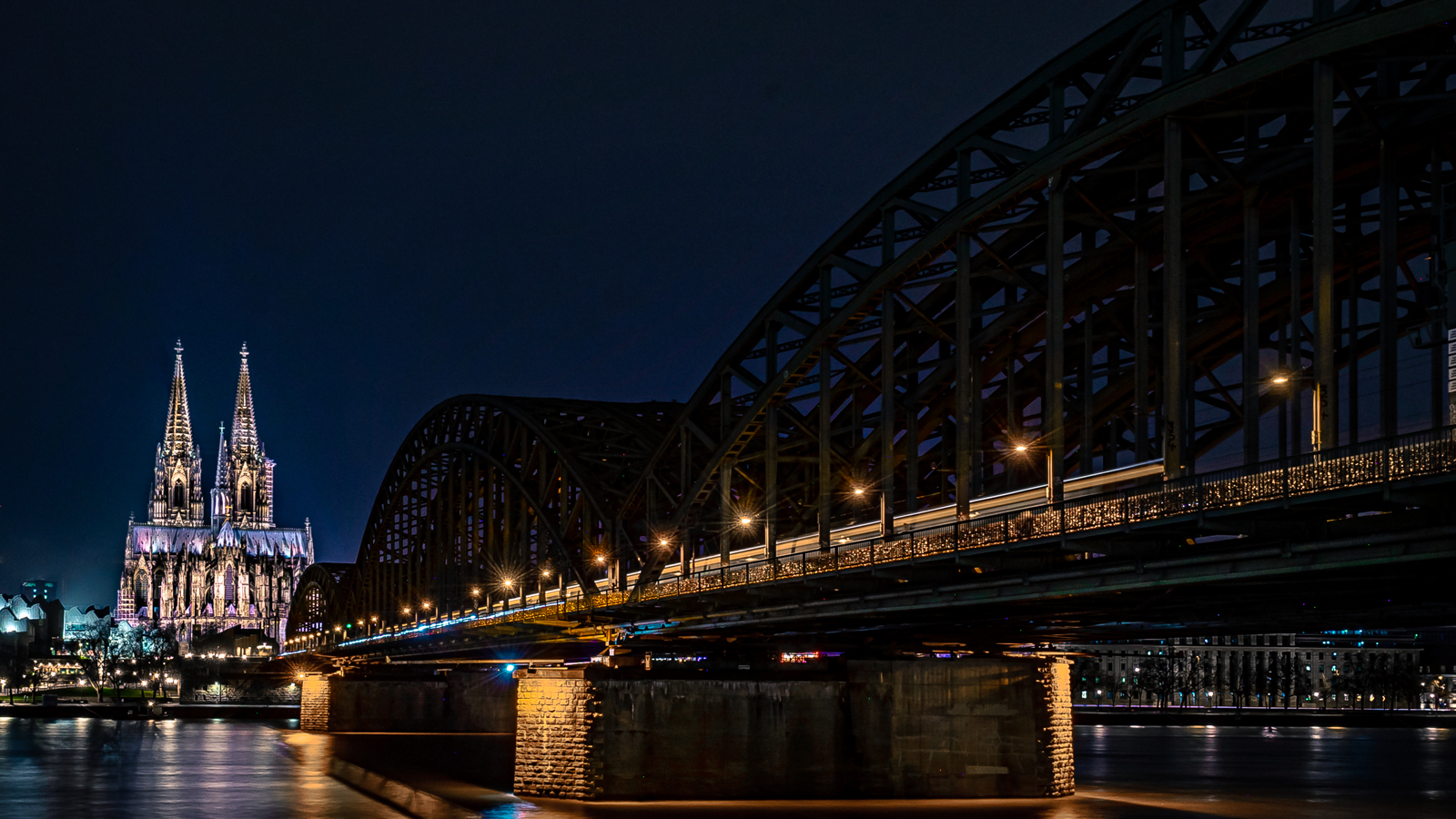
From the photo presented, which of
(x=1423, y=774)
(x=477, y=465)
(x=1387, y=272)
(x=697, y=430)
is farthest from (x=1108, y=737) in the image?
(x=1387, y=272)

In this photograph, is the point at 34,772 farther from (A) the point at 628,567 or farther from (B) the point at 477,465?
(B) the point at 477,465

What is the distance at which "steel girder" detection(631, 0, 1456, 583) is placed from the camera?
36.9 m

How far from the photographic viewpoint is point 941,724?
56531 millimetres

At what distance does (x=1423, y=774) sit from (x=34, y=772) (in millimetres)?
72743

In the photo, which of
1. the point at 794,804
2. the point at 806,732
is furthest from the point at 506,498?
the point at 794,804

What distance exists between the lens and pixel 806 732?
55.8 m

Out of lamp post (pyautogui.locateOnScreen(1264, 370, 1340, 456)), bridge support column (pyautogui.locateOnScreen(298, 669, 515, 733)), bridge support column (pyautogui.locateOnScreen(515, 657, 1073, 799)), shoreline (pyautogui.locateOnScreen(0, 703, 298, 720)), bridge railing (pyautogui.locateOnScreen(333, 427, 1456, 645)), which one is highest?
lamp post (pyautogui.locateOnScreen(1264, 370, 1340, 456))

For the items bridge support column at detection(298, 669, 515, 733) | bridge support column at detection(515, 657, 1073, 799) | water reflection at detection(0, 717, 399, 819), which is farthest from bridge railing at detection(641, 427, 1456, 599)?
bridge support column at detection(298, 669, 515, 733)

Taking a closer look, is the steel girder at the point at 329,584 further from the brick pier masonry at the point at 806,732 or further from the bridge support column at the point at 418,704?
the brick pier masonry at the point at 806,732

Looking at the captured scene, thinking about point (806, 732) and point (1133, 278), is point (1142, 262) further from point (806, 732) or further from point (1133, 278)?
point (806, 732)

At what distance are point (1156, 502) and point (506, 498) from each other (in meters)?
77.3

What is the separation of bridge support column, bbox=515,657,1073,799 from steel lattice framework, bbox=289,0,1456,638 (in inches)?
236

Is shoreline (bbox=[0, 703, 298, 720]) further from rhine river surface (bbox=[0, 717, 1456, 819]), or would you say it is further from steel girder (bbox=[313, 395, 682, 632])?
rhine river surface (bbox=[0, 717, 1456, 819])

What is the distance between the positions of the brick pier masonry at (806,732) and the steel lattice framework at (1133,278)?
6010mm
